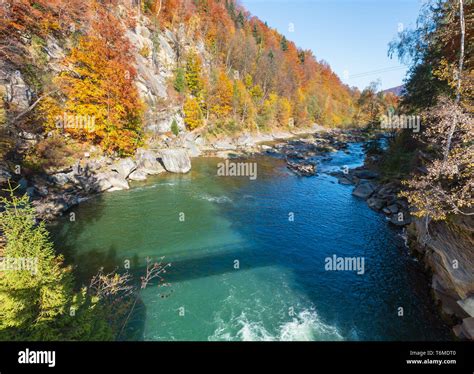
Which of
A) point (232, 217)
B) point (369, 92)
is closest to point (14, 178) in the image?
point (232, 217)

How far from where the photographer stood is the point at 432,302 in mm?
10906

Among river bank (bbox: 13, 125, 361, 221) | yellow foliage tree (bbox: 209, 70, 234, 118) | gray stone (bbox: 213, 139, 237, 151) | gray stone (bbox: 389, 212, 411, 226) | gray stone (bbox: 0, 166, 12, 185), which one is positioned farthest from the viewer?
yellow foliage tree (bbox: 209, 70, 234, 118)

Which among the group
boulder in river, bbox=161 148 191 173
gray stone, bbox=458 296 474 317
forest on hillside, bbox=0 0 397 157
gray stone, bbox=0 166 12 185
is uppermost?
forest on hillside, bbox=0 0 397 157

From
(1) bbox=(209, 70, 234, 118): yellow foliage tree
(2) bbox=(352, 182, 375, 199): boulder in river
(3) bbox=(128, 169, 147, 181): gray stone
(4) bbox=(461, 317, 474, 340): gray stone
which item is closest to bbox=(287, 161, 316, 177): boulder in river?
(2) bbox=(352, 182, 375, 199): boulder in river

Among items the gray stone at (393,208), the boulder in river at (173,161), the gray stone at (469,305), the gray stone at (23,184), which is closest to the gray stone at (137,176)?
the boulder in river at (173,161)

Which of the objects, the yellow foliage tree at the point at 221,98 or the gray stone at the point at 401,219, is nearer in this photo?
the gray stone at the point at 401,219

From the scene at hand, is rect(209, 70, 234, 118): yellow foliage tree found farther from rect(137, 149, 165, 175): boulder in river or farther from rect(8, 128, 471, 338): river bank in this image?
rect(137, 149, 165, 175): boulder in river

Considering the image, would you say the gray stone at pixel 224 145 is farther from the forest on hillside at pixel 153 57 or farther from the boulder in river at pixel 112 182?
the boulder in river at pixel 112 182

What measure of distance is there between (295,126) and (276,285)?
6810 centimetres

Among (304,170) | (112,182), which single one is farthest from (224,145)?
(112,182)

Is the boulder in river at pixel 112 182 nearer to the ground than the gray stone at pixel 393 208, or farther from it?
farther from it

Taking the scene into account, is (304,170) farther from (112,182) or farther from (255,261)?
(112,182)
